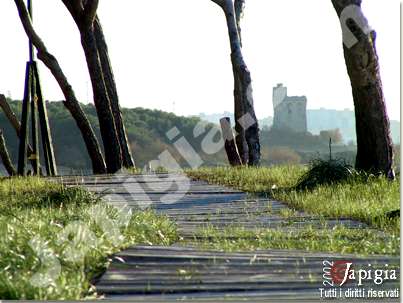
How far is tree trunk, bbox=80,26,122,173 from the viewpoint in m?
15.7

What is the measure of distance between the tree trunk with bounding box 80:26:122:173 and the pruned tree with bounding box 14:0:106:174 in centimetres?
70

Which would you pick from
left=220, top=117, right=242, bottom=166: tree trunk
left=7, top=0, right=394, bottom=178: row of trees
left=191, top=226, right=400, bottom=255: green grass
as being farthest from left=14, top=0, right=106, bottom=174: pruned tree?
Result: left=191, top=226, right=400, bottom=255: green grass

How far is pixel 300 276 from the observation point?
5613 millimetres

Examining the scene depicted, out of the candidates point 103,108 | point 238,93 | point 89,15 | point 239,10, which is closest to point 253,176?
point 103,108

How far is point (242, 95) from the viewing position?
16781mm

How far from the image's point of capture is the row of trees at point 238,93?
12.2 meters

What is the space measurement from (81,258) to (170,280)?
2.01 feet

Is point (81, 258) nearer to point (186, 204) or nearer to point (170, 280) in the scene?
point (170, 280)

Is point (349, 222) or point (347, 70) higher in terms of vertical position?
point (347, 70)

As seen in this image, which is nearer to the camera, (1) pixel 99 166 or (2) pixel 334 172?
(2) pixel 334 172

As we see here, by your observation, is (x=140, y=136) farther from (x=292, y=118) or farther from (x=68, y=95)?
(x=68, y=95)

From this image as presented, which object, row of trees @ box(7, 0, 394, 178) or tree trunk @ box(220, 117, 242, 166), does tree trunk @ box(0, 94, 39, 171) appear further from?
tree trunk @ box(220, 117, 242, 166)

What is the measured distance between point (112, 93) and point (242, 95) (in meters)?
2.69

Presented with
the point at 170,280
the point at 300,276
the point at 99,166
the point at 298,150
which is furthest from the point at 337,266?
the point at 298,150
